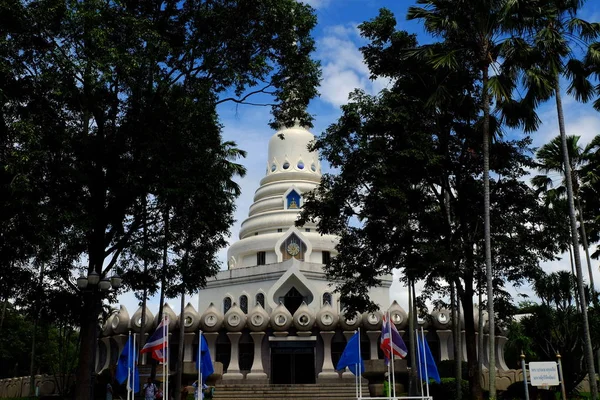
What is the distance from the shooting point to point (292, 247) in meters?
46.0

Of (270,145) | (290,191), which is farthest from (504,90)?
(270,145)

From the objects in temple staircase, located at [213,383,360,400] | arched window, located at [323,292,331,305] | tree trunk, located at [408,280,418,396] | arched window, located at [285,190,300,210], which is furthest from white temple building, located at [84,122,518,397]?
arched window, located at [285,190,300,210]

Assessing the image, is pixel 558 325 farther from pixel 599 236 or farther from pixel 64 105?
pixel 64 105

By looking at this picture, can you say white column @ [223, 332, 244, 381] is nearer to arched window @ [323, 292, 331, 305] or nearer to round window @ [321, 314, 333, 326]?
round window @ [321, 314, 333, 326]

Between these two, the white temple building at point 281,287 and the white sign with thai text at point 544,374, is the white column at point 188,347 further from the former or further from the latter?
the white sign with thai text at point 544,374

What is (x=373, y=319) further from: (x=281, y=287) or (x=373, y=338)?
(x=281, y=287)

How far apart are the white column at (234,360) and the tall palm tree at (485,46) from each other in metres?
21.6

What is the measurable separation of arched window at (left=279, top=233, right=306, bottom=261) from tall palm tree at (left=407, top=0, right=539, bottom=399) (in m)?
26.9

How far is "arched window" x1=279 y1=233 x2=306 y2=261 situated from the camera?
4591cm

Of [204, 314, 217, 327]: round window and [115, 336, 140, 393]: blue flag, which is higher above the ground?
[204, 314, 217, 327]: round window

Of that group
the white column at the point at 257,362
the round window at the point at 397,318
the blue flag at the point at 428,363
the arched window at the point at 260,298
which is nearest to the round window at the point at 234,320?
the white column at the point at 257,362

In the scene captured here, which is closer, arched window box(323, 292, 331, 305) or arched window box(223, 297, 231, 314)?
arched window box(323, 292, 331, 305)

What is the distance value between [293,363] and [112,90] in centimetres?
2423

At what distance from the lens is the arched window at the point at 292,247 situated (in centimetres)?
4591
